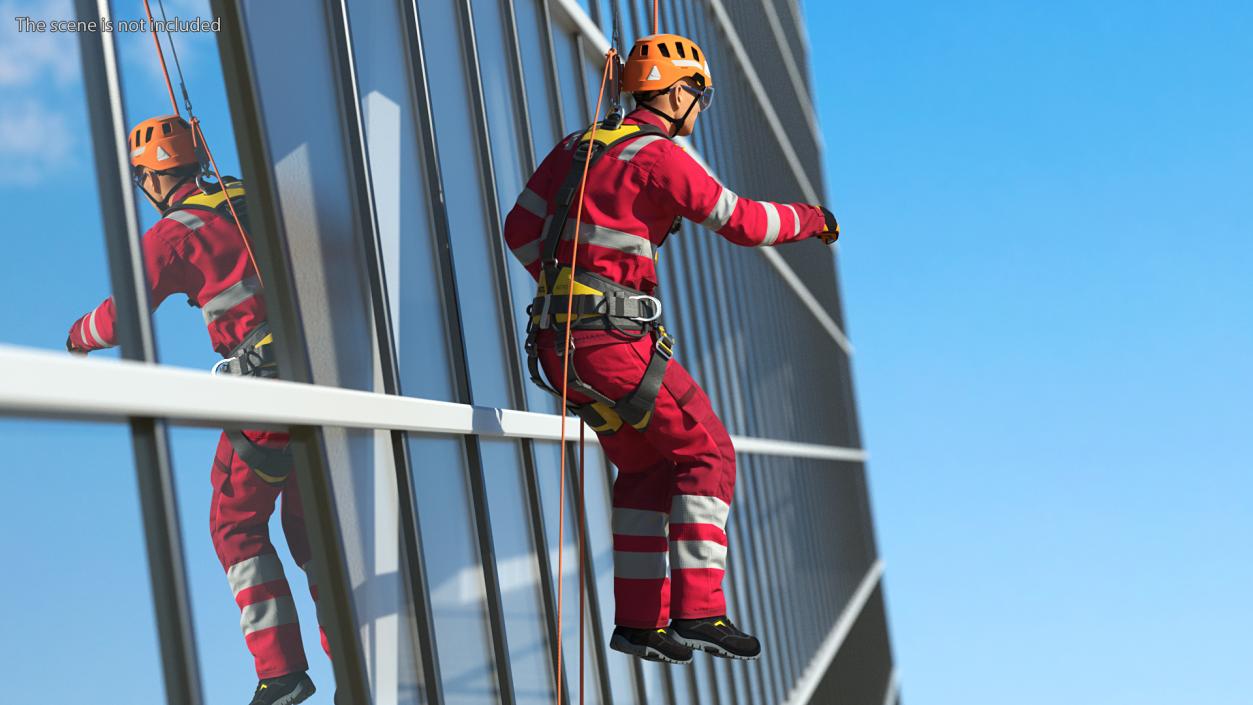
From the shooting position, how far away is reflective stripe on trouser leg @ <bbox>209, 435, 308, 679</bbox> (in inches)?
126

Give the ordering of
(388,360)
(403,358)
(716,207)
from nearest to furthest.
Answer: (716,207) < (388,360) < (403,358)

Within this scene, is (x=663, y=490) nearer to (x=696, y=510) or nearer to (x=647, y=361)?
(x=696, y=510)

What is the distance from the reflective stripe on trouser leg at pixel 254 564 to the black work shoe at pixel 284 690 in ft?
0.07

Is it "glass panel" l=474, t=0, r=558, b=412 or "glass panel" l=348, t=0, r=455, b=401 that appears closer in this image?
"glass panel" l=348, t=0, r=455, b=401

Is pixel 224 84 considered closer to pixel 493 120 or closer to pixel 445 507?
pixel 445 507

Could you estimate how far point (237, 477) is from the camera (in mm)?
3271

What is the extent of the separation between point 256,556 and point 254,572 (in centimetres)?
4

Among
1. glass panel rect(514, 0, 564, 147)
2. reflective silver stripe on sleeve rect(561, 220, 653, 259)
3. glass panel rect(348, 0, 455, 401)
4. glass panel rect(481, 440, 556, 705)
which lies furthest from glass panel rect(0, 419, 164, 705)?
glass panel rect(514, 0, 564, 147)

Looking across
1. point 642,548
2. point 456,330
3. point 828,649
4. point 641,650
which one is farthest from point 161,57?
point 828,649

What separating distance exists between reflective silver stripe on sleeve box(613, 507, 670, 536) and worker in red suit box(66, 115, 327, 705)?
1194 mm

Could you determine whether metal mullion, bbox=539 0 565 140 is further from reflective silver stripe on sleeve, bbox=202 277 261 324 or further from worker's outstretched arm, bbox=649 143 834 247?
reflective silver stripe on sleeve, bbox=202 277 261 324

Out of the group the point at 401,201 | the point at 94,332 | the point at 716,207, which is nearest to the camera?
the point at 94,332

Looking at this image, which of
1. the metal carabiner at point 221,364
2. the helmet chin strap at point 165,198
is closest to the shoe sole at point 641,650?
the metal carabiner at point 221,364

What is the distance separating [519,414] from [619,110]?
1.77m
